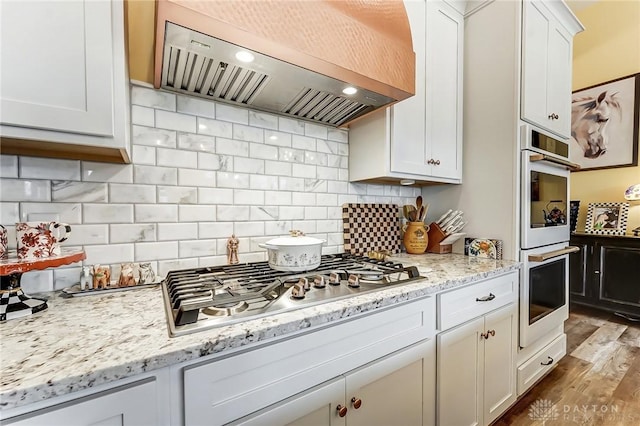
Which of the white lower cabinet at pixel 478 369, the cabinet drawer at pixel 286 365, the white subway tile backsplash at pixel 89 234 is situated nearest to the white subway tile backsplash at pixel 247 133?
the white subway tile backsplash at pixel 89 234

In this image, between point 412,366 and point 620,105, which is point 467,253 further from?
point 620,105

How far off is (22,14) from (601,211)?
170 inches

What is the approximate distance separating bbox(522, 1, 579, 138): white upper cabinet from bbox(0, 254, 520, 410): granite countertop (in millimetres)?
1526

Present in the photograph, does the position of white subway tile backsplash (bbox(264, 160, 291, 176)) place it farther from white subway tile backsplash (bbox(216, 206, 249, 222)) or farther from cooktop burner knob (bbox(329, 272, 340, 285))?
cooktop burner knob (bbox(329, 272, 340, 285))

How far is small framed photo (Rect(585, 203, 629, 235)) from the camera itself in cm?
273

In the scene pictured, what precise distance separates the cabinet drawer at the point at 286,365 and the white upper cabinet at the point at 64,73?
26.3 inches

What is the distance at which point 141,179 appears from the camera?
1.08 meters

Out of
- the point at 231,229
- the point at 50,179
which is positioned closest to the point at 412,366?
the point at 231,229

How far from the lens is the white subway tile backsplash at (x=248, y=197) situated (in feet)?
4.23

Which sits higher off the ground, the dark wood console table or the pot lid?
the pot lid

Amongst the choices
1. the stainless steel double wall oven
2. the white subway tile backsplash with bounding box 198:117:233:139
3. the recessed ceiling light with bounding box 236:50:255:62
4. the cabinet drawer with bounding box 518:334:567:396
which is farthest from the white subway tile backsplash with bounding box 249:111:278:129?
the cabinet drawer with bounding box 518:334:567:396

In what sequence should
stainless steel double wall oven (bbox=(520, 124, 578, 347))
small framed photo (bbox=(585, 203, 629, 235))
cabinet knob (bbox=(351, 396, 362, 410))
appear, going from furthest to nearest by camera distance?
1. small framed photo (bbox=(585, 203, 629, 235))
2. stainless steel double wall oven (bbox=(520, 124, 578, 347))
3. cabinet knob (bbox=(351, 396, 362, 410))

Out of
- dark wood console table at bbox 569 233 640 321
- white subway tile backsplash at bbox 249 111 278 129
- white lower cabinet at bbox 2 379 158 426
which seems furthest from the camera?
dark wood console table at bbox 569 233 640 321

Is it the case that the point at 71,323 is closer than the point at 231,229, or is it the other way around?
the point at 71,323
